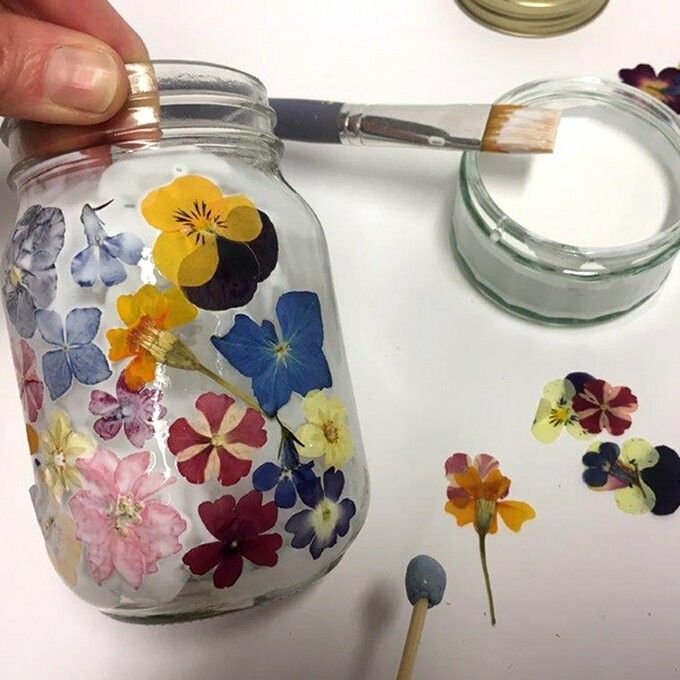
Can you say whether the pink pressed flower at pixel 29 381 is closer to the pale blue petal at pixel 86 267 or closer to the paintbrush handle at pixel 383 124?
the pale blue petal at pixel 86 267

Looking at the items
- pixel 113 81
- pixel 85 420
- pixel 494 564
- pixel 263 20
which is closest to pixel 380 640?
pixel 494 564

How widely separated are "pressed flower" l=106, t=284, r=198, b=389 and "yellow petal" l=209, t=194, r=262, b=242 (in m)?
0.03

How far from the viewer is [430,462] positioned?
0.42 m

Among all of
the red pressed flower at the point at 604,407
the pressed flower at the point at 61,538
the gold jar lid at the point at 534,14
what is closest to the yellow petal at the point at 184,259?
the pressed flower at the point at 61,538

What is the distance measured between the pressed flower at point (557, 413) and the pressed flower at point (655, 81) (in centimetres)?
21

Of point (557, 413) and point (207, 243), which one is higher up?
point (207, 243)

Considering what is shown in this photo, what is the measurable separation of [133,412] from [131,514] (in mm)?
40

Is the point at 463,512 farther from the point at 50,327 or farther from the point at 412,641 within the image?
the point at 50,327

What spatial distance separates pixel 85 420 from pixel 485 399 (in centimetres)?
21

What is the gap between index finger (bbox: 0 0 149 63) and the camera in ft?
1.36

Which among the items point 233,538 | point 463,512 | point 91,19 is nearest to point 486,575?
point 463,512

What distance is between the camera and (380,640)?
0.39 metres

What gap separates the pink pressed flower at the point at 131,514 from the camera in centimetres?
32

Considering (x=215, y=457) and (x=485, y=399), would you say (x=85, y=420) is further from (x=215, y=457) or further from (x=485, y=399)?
(x=485, y=399)
